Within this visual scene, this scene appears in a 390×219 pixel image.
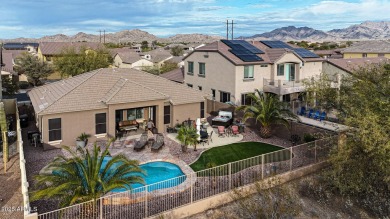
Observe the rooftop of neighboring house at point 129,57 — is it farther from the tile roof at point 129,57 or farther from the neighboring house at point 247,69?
the neighboring house at point 247,69

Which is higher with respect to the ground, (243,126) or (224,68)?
(224,68)

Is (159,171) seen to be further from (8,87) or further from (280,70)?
(8,87)

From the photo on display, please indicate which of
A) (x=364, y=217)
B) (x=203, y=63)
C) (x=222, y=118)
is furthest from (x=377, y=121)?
(x=203, y=63)

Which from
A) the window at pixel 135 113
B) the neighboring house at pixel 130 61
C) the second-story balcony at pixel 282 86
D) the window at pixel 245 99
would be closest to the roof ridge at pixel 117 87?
the window at pixel 135 113

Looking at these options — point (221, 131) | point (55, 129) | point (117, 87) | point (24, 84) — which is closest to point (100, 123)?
point (55, 129)

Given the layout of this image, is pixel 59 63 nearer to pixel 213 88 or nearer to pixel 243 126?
pixel 213 88

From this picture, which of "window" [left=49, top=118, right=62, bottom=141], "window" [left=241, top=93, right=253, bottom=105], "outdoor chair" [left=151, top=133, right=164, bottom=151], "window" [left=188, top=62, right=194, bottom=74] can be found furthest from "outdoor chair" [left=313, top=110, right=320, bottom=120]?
"window" [left=49, top=118, right=62, bottom=141]

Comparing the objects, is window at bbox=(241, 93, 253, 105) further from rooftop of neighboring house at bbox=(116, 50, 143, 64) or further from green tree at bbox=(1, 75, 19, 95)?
rooftop of neighboring house at bbox=(116, 50, 143, 64)
